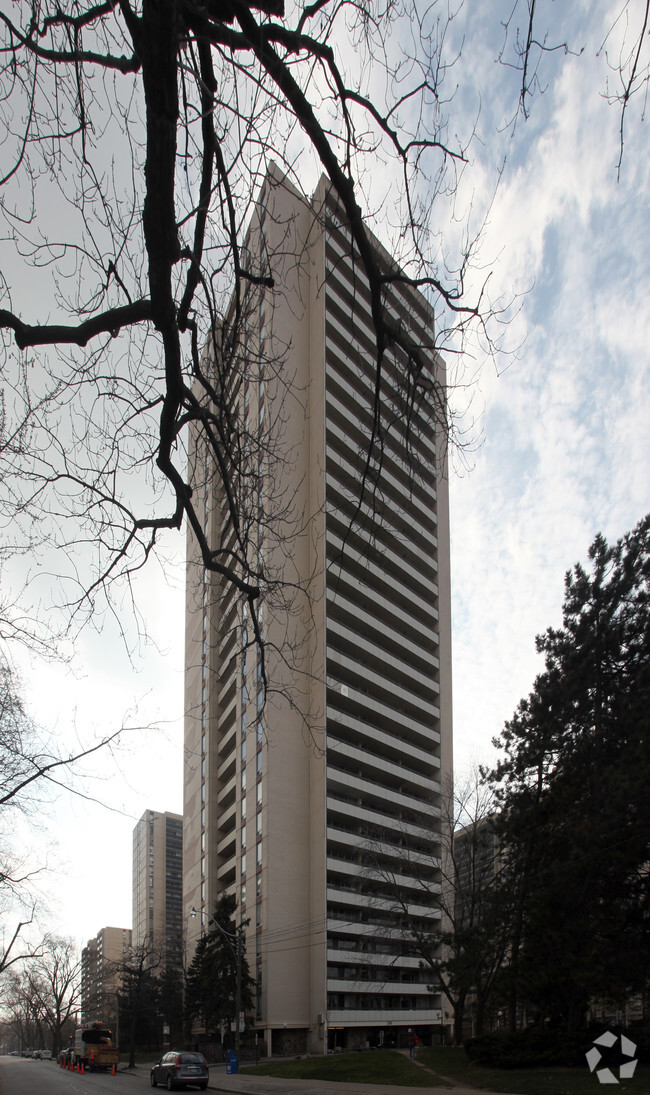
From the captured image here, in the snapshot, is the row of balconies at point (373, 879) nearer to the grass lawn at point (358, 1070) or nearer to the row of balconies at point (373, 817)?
the row of balconies at point (373, 817)

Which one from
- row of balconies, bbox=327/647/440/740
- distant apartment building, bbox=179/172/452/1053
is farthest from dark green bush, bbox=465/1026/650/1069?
row of balconies, bbox=327/647/440/740

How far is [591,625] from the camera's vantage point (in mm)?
27156

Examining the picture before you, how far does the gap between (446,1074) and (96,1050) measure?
2862 centimetres

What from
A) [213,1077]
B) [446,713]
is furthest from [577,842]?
[446,713]

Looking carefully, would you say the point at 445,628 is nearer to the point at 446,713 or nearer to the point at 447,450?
the point at 446,713

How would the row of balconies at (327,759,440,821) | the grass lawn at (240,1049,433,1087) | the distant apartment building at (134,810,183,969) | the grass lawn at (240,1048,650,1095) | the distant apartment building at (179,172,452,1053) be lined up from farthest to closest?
1. the distant apartment building at (134,810,183,969)
2. the row of balconies at (327,759,440,821)
3. the distant apartment building at (179,172,452,1053)
4. the grass lawn at (240,1049,433,1087)
5. the grass lawn at (240,1048,650,1095)

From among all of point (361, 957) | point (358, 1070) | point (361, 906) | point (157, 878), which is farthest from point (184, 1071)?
point (157, 878)

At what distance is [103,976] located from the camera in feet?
312

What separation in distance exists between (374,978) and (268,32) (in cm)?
5603

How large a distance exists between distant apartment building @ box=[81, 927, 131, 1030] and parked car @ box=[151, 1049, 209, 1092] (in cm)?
3199

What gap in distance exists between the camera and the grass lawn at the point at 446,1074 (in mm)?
18984

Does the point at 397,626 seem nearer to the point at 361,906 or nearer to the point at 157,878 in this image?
the point at 361,906

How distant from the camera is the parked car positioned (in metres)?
26.8

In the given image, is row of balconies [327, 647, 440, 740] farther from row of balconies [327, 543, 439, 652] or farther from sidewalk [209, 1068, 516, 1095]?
sidewalk [209, 1068, 516, 1095]
